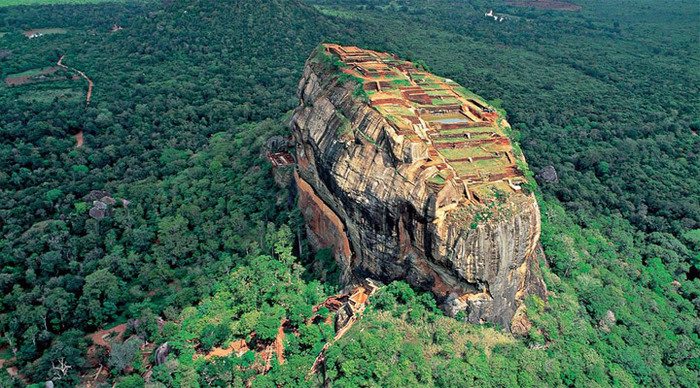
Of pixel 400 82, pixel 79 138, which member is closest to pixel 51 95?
pixel 79 138

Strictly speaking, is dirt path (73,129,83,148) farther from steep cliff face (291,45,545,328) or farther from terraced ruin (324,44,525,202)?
steep cliff face (291,45,545,328)

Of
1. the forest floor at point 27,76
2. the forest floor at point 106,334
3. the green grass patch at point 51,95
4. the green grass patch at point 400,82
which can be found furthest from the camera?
the forest floor at point 27,76

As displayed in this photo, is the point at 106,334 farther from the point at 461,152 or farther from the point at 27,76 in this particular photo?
the point at 27,76

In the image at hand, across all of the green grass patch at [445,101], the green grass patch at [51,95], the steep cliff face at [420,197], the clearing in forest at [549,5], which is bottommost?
the green grass patch at [51,95]

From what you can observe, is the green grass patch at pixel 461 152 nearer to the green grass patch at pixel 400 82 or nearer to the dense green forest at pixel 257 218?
the green grass patch at pixel 400 82

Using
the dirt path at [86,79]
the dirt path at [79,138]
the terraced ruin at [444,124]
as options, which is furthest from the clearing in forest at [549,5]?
the dirt path at [79,138]

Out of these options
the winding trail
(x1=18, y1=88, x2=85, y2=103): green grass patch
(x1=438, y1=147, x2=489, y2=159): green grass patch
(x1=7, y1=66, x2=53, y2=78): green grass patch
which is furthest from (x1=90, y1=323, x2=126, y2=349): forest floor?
(x1=7, y1=66, x2=53, y2=78): green grass patch
